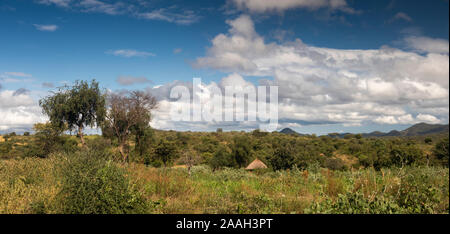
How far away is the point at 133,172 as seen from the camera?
8445mm

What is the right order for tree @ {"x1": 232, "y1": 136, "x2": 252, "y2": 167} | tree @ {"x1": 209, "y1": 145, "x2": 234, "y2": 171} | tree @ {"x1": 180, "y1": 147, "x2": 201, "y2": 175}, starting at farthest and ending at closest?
tree @ {"x1": 232, "y1": 136, "x2": 252, "y2": 167} < tree @ {"x1": 209, "y1": 145, "x2": 234, "y2": 171} < tree @ {"x1": 180, "y1": 147, "x2": 201, "y2": 175}

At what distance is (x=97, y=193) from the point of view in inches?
224

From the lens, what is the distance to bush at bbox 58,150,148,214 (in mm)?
5570

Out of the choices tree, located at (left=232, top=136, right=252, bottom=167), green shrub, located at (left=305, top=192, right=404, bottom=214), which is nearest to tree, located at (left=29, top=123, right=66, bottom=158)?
tree, located at (left=232, top=136, right=252, bottom=167)

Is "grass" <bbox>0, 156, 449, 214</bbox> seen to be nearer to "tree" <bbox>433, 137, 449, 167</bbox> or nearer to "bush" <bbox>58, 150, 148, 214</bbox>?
"bush" <bbox>58, 150, 148, 214</bbox>

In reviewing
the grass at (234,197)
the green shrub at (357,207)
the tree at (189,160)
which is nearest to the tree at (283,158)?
the tree at (189,160)

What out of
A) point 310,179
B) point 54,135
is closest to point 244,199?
point 310,179

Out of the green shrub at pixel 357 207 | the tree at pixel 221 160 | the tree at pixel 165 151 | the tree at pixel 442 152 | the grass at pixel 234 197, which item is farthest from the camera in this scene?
the tree at pixel 221 160

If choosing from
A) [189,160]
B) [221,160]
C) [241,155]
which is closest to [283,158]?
[189,160]

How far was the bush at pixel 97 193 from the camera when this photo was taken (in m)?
5.57

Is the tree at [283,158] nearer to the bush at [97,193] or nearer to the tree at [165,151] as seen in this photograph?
the tree at [165,151]
